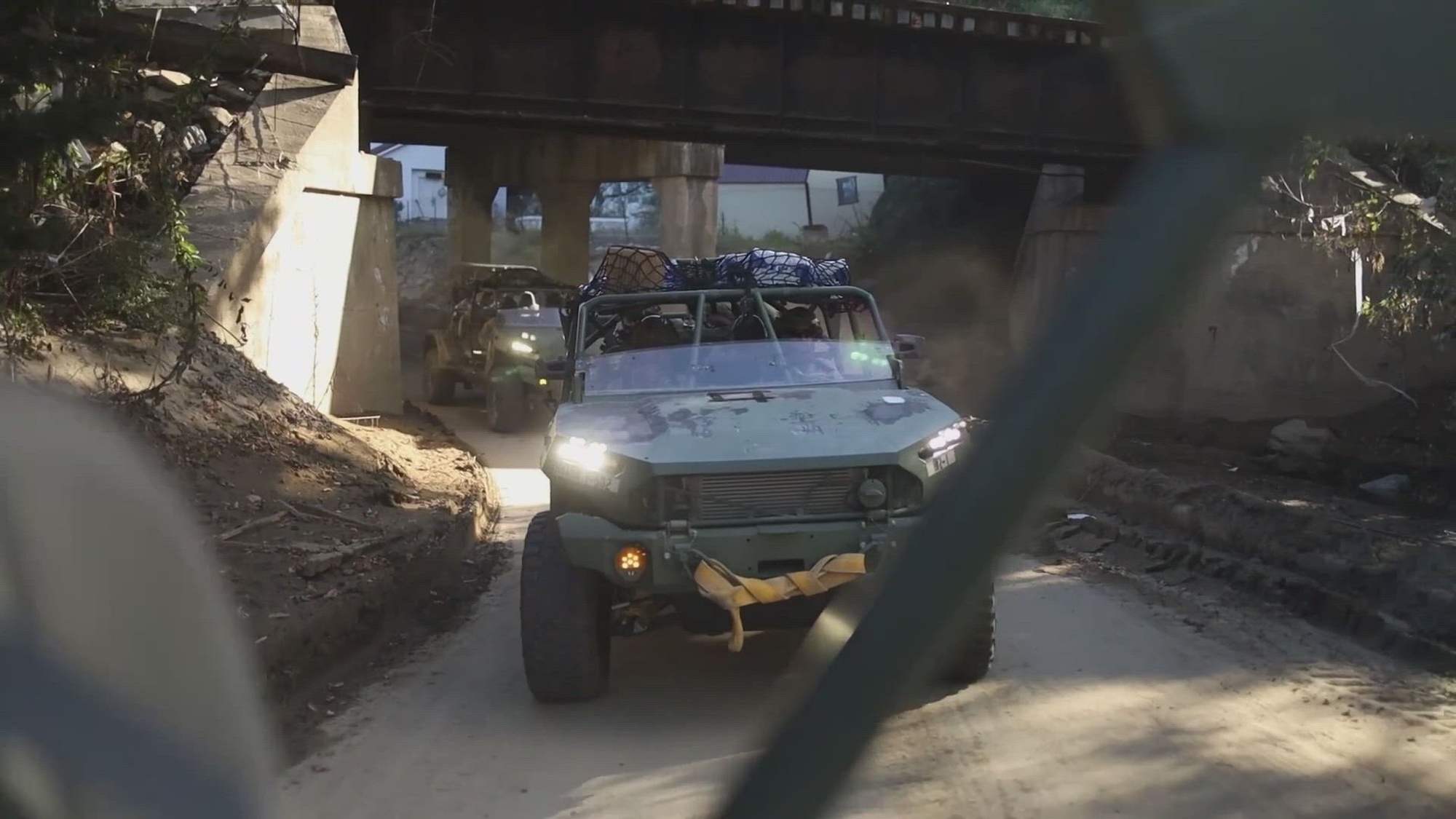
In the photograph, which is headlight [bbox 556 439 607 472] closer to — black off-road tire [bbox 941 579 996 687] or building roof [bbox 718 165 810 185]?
black off-road tire [bbox 941 579 996 687]

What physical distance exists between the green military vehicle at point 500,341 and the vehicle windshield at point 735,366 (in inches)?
264

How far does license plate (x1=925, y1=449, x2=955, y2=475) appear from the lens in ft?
19.1

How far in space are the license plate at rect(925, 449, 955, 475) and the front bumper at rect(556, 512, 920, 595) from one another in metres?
0.28

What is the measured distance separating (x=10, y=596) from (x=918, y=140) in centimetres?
1916

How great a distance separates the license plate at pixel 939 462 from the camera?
5.82m

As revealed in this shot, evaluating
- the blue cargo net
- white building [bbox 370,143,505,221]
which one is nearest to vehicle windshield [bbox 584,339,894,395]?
the blue cargo net

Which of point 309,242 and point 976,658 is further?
point 309,242

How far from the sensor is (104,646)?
70.1 inches

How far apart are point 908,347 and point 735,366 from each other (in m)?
1.10

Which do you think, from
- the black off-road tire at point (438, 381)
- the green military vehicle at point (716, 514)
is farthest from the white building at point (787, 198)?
the green military vehicle at point (716, 514)

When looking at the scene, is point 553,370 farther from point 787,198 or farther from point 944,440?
point 787,198

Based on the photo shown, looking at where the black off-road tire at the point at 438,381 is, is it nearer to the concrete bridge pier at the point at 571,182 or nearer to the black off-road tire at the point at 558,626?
the concrete bridge pier at the point at 571,182

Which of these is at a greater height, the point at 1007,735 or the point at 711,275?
the point at 711,275

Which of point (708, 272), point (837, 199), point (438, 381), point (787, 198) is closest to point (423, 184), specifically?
point (787, 198)
